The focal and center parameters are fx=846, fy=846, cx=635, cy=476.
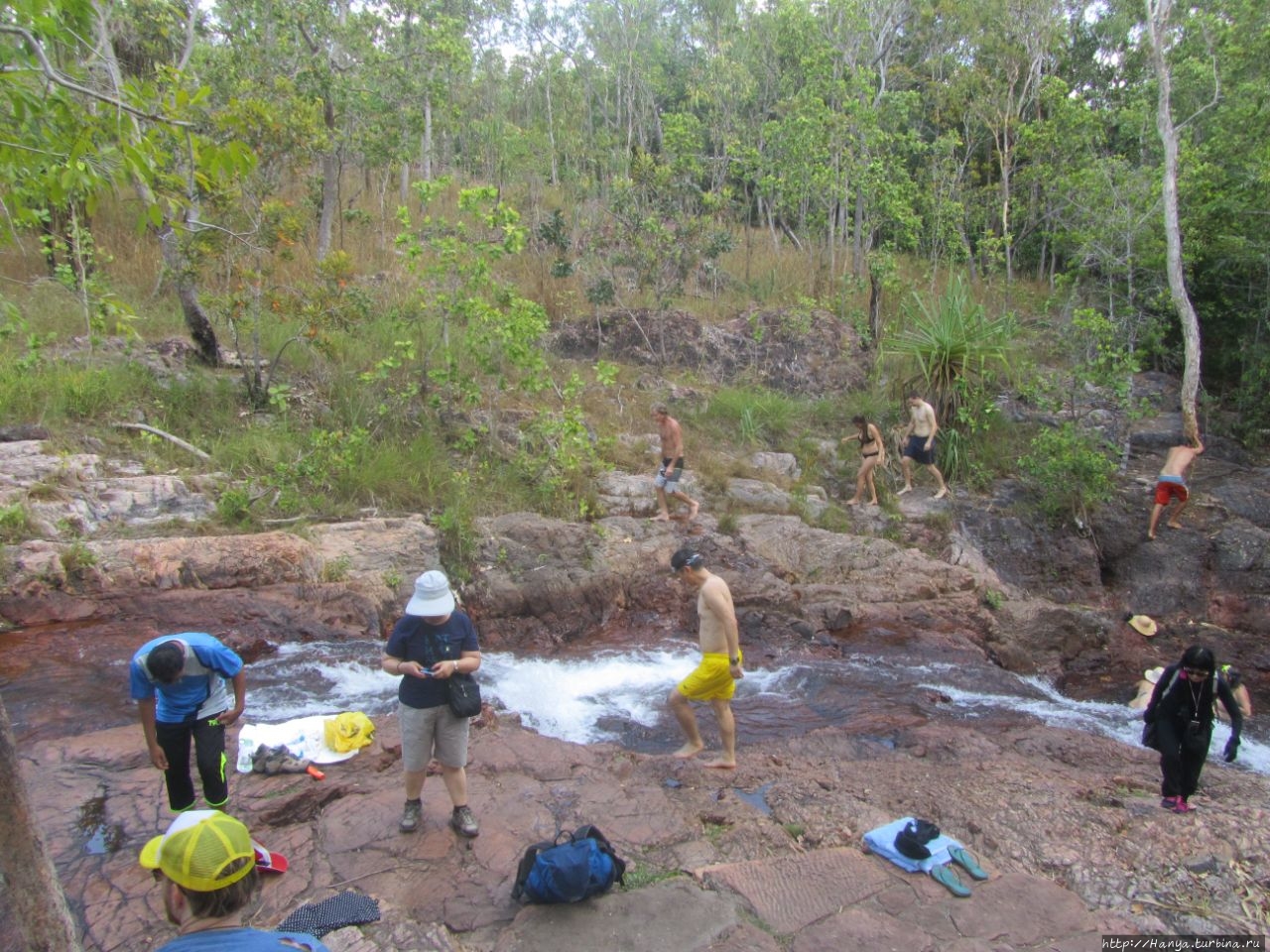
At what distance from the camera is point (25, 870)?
106 inches

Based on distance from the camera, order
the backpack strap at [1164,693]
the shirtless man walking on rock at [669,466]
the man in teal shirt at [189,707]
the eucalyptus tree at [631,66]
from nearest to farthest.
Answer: the man in teal shirt at [189,707] < the backpack strap at [1164,693] < the shirtless man walking on rock at [669,466] < the eucalyptus tree at [631,66]

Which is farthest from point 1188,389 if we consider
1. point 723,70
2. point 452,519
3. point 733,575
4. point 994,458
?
point 723,70

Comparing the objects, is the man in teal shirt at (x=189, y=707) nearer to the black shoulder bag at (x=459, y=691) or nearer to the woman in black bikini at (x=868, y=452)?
the black shoulder bag at (x=459, y=691)

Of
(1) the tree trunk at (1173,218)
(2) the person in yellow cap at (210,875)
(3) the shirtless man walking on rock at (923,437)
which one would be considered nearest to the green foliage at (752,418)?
(3) the shirtless man walking on rock at (923,437)

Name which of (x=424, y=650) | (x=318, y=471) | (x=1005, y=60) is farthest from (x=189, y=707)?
(x=1005, y=60)

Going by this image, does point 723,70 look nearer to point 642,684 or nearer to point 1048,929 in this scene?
point 642,684

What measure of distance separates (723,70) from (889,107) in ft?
12.5

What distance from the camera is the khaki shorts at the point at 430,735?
4.33 metres

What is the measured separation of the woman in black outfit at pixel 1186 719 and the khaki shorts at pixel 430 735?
14.4 ft

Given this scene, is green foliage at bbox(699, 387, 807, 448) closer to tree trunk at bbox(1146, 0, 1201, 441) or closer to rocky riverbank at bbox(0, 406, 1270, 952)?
rocky riverbank at bbox(0, 406, 1270, 952)

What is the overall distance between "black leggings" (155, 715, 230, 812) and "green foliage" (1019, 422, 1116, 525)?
10.5 metres

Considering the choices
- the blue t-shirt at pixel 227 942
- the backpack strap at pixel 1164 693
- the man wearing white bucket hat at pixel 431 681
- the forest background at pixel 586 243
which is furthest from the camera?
the forest background at pixel 586 243

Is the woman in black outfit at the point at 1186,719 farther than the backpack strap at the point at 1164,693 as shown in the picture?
No

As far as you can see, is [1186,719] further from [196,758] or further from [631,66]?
[631,66]
